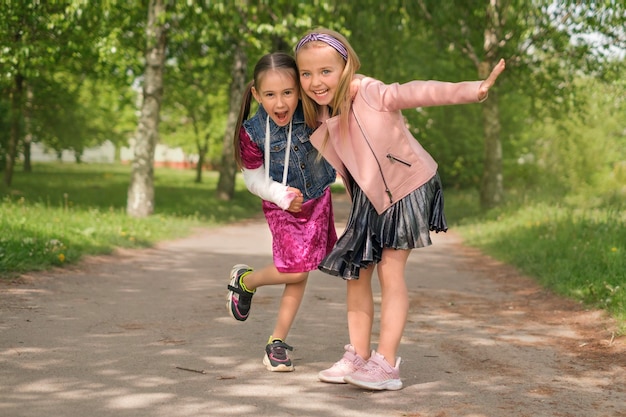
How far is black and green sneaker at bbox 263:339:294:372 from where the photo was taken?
4969 millimetres

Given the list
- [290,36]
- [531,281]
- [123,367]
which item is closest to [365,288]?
[123,367]

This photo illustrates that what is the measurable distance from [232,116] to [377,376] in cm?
1919

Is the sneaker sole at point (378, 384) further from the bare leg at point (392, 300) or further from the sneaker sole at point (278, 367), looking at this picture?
the sneaker sole at point (278, 367)

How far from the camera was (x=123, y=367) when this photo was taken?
4910 mm

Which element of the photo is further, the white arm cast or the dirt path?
the white arm cast

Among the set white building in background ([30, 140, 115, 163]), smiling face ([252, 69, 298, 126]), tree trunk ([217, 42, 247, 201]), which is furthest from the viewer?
white building in background ([30, 140, 115, 163])

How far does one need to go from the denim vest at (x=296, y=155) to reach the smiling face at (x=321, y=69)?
300mm

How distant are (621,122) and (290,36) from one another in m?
20.8

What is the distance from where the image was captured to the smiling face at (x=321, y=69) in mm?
4703

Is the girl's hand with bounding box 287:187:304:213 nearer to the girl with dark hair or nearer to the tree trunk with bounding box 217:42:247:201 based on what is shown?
the girl with dark hair

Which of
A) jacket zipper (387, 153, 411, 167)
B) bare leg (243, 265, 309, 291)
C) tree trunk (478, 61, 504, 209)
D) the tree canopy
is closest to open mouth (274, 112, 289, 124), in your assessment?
jacket zipper (387, 153, 411, 167)

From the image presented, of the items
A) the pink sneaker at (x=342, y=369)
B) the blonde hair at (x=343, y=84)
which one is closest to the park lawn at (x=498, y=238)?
the pink sneaker at (x=342, y=369)

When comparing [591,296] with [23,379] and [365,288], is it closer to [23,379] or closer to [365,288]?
[365,288]

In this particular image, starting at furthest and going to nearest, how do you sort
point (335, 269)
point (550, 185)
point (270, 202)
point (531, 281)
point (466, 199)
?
point (550, 185)
point (466, 199)
point (531, 281)
point (270, 202)
point (335, 269)
